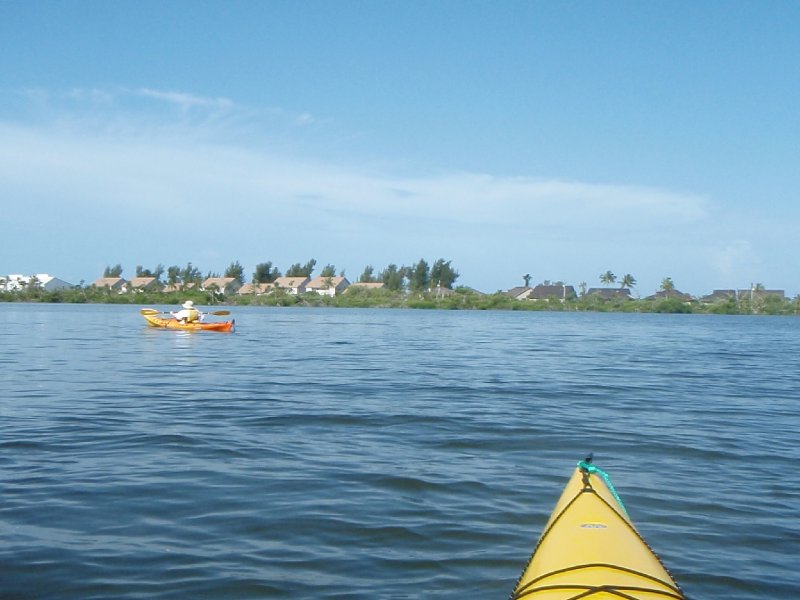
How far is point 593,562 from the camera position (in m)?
4.71

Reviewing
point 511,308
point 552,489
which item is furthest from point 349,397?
point 511,308

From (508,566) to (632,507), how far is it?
226cm

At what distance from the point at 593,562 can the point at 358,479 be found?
4.69 meters

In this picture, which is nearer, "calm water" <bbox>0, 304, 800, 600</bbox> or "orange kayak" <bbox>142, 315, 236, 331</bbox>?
"calm water" <bbox>0, 304, 800, 600</bbox>

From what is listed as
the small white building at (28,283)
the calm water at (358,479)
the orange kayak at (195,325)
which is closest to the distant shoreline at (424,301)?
the small white building at (28,283)

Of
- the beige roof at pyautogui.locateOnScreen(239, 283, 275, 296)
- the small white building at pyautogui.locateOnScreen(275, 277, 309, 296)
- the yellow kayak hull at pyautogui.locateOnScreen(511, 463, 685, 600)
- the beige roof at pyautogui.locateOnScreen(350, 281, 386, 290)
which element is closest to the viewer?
the yellow kayak hull at pyautogui.locateOnScreen(511, 463, 685, 600)

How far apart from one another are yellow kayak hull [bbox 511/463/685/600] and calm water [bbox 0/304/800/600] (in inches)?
37.1

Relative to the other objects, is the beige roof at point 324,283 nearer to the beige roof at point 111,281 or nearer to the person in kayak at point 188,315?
the beige roof at point 111,281

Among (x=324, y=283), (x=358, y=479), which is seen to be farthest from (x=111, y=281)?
(x=358, y=479)

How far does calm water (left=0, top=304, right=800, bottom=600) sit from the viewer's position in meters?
6.26

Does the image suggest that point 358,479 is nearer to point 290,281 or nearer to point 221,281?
point 221,281

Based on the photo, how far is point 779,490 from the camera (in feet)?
30.0

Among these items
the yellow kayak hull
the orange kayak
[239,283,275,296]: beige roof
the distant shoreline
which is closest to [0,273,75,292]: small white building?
the distant shoreline

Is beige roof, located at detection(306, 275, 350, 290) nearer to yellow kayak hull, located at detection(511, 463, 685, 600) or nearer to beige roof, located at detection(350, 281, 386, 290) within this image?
beige roof, located at detection(350, 281, 386, 290)
